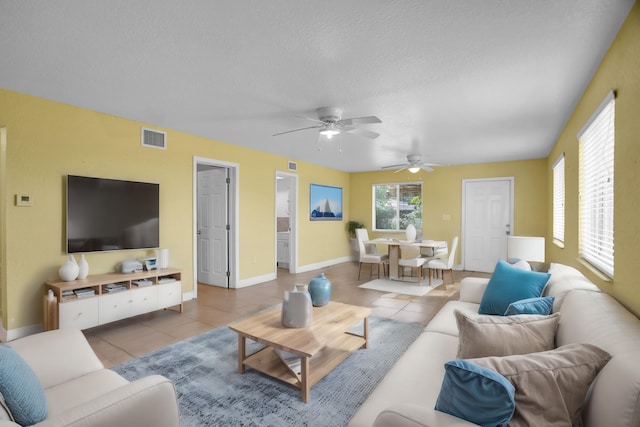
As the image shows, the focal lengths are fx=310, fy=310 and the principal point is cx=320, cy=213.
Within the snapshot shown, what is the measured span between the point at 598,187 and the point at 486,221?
183 inches

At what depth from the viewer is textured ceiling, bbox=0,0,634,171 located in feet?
5.94

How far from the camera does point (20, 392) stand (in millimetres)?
1089

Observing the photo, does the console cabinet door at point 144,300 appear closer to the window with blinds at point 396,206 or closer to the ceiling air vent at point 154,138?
the ceiling air vent at point 154,138

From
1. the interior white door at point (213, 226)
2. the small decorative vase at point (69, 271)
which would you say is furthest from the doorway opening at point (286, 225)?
the small decorative vase at point (69, 271)

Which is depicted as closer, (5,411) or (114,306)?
(5,411)

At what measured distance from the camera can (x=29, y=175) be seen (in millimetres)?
3098

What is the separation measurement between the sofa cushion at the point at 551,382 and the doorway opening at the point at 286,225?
5435 millimetres

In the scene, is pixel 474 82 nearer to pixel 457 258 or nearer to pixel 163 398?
pixel 163 398

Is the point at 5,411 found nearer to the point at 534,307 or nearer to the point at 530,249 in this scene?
the point at 534,307

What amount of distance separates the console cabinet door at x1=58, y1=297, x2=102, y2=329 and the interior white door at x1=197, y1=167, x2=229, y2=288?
91.6 inches

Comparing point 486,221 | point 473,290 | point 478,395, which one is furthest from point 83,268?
point 486,221

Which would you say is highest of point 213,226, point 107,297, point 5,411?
point 213,226

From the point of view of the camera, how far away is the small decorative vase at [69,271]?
3.17m

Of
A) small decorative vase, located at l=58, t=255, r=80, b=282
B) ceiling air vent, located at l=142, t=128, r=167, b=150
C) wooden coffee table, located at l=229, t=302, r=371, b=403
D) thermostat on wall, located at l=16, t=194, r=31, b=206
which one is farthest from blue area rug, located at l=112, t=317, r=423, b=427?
ceiling air vent, located at l=142, t=128, r=167, b=150
